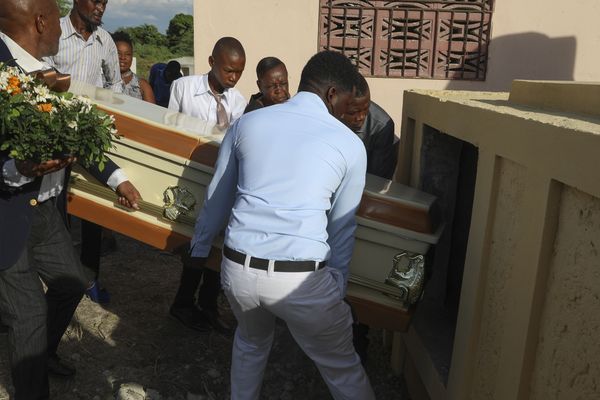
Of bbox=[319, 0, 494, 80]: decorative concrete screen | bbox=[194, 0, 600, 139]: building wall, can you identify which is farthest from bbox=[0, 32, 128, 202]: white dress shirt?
bbox=[319, 0, 494, 80]: decorative concrete screen

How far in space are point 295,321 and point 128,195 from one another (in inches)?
54.1

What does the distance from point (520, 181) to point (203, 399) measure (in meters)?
2.07

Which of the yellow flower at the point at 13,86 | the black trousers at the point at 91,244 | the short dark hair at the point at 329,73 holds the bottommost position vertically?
the black trousers at the point at 91,244

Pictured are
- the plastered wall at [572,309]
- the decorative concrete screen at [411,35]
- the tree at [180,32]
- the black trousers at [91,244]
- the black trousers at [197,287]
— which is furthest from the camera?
the tree at [180,32]

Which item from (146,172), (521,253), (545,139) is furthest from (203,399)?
(545,139)

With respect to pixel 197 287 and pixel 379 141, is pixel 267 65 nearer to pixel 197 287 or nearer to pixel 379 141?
pixel 379 141

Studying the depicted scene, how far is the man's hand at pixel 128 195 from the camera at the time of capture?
131 inches

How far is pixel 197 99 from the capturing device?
13.7ft

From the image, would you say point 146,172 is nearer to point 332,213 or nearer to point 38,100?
point 38,100

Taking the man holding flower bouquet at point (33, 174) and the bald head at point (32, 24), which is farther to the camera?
the bald head at point (32, 24)

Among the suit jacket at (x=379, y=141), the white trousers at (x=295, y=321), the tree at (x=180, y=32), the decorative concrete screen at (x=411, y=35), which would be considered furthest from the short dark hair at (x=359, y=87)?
the tree at (x=180, y=32)

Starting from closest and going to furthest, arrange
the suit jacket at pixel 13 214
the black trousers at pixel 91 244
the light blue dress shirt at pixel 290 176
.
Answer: the light blue dress shirt at pixel 290 176
the suit jacket at pixel 13 214
the black trousers at pixel 91 244

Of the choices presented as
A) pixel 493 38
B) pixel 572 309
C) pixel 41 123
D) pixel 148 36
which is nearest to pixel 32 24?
pixel 41 123

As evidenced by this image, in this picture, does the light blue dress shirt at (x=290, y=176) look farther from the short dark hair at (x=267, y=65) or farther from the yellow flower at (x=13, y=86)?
the short dark hair at (x=267, y=65)
